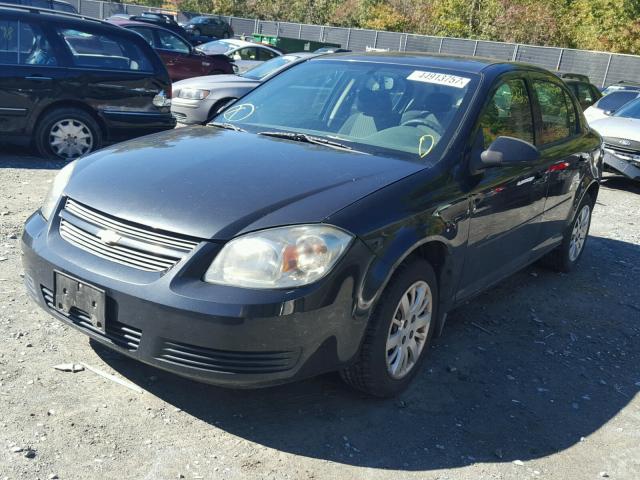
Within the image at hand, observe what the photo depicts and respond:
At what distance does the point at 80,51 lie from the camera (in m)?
8.20

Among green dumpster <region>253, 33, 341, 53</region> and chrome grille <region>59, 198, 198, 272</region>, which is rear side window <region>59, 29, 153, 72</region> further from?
green dumpster <region>253, 33, 341, 53</region>

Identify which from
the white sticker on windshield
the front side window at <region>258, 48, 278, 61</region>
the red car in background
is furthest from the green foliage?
the white sticker on windshield

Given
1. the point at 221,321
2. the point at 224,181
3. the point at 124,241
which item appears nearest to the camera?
the point at 221,321

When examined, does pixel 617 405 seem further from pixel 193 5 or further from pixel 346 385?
pixel 193 5

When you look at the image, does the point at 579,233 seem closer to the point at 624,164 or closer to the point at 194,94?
the point at 624,164

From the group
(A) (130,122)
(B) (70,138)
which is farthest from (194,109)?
(B) (70,138)

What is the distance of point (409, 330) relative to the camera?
11.8ft

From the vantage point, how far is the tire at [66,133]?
8.10 m

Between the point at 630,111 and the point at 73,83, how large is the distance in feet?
27.5

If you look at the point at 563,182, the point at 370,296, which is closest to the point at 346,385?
the point at 370,296

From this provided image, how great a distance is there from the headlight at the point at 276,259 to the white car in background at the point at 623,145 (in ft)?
27.6

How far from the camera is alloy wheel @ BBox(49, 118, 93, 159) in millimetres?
8195

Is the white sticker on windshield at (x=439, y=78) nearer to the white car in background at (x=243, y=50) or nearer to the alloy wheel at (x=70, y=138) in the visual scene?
the alloy wheel at (x=70, y=138)

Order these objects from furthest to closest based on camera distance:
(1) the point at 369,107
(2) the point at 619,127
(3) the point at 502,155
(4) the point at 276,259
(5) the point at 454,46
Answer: (5) the point at 454,46 < (2) the point at 619,127 < (1) the point at 369,107 < (3) the point at 502,155 < (4) the point at 276,259
